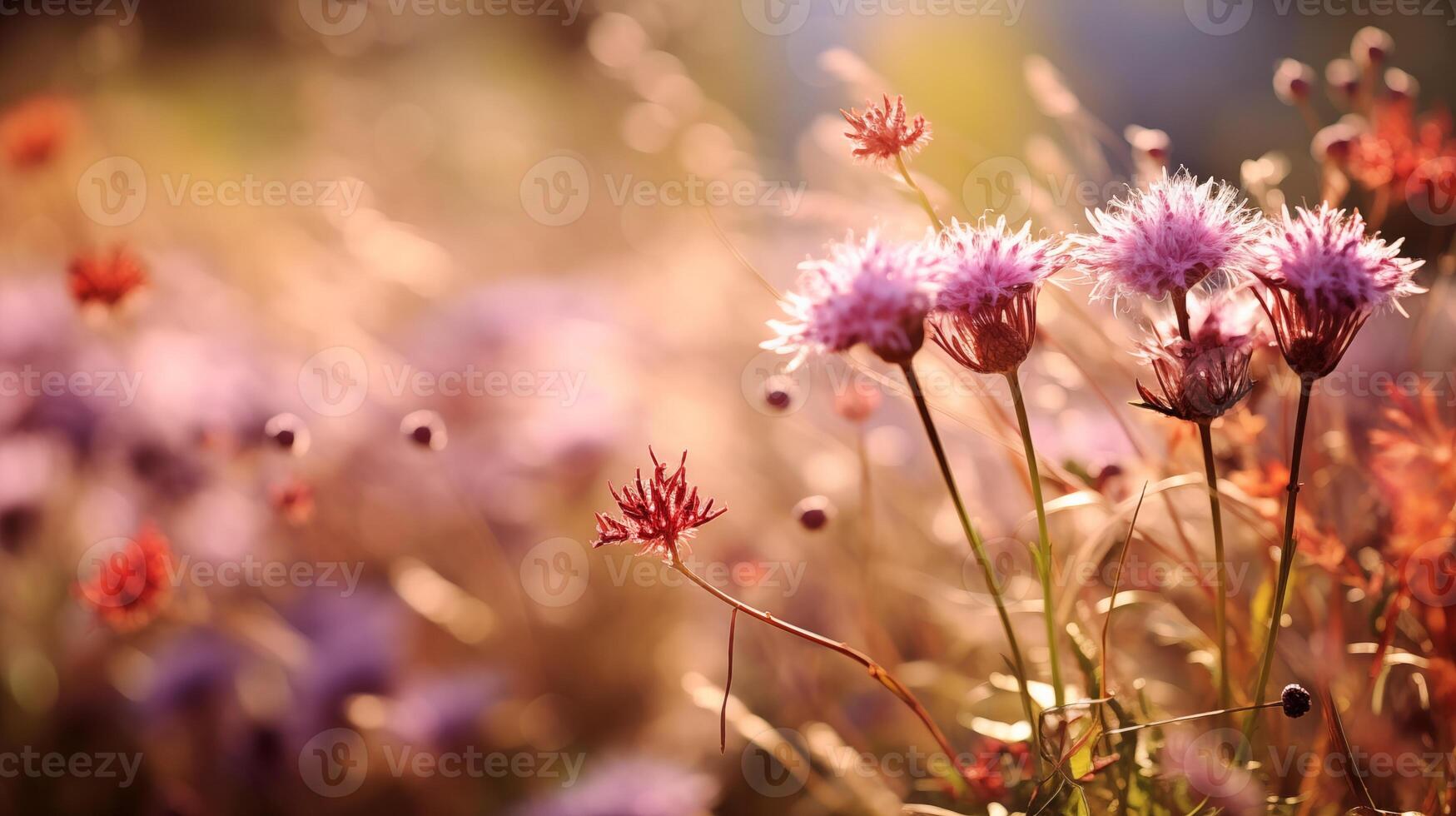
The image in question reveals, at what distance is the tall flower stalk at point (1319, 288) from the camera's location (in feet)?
0.84

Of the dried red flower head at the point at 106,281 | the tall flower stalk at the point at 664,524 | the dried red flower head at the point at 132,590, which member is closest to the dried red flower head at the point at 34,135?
the dried red flower head at the point at 106,281

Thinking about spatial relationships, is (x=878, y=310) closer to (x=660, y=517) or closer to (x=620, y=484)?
(x=660, y=517)

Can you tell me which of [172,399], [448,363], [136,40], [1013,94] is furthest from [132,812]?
[1013,94]

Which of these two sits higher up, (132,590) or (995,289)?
(995,289)

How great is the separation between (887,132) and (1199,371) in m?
0.12

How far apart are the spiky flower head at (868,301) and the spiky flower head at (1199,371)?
7cm

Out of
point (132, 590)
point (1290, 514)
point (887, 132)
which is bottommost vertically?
point (132, 590)

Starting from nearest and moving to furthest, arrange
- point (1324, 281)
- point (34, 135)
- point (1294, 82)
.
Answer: point (1324, 281), point (1294, 82), point (34, 135)

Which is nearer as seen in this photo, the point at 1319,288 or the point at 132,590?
the point at 1319,288

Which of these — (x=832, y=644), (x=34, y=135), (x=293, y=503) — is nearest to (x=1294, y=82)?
(x=832, y=644)

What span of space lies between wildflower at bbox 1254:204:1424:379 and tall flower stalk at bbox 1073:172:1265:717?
1 centimetres

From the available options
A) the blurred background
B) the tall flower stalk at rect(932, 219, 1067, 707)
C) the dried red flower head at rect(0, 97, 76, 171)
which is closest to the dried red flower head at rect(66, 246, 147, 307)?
the blurred background

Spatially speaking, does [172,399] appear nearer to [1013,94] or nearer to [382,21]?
[382,21]

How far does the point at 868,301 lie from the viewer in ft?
0.87
